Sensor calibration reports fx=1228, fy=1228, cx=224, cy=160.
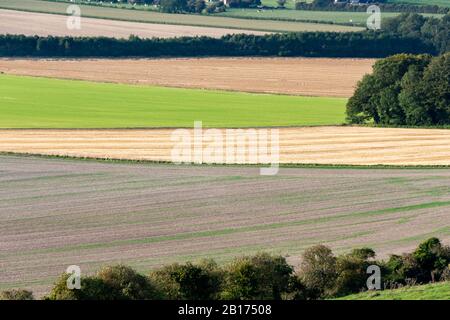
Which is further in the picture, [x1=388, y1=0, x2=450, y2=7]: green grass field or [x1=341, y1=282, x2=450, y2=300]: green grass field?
[x1=388, y1=0, x2=450, y2=7]: green grass field

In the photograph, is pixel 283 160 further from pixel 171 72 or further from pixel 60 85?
pixel 171 72

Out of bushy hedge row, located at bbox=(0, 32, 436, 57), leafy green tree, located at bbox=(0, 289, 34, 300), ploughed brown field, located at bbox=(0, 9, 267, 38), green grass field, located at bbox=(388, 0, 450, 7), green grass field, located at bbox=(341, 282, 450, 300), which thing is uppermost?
green grass field, located at bbox=(388, 0, 450, 7)

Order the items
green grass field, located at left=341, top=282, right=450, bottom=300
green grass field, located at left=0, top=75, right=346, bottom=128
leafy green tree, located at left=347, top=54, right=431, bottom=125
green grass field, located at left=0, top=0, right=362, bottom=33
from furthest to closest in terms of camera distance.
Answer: green grass field, located at left=0, top=0, right=362, bottom=33 → leafy green tree, located at left=347, top=54, right=431, bottom=125 → green grass field, located at left=0, top=75, right=346, bottom=128 → green grass field, located at left=341, top=282, right=450, bottom=300

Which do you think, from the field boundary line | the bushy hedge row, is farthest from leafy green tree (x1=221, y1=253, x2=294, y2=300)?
the bushy hedge row

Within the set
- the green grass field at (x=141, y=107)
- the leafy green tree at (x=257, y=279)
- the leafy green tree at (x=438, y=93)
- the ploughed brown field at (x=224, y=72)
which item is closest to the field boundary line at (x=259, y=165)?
the green grass field at (x=141, y=107)

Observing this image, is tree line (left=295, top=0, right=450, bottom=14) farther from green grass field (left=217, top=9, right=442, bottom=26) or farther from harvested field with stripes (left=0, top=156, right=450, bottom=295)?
harvested field with stripes (left=0, top=156, right=450, bottom=295)

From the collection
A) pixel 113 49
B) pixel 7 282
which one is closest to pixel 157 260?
pixel 7 282
